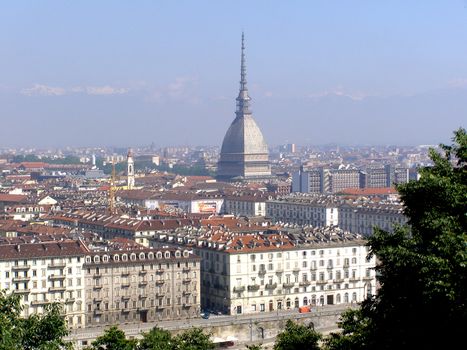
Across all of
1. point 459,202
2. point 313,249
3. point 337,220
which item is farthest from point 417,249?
point 337,220

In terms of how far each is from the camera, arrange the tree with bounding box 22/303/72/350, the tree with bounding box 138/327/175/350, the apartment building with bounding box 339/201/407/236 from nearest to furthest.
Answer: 1. the tree with bounding box 22/303/72/350
2. the tree with bounding box 138/327/175/350
3. the apartment building with bounding box 339/201/407/236

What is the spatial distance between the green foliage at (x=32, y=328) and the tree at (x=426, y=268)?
241 inches

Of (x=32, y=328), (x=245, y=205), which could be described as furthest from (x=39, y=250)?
(x=245, y=205)

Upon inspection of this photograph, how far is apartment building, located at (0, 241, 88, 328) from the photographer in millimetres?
49625

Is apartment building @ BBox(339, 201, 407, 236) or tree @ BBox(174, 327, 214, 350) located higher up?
apartment building @ BBox(339, 201, 407, 236)

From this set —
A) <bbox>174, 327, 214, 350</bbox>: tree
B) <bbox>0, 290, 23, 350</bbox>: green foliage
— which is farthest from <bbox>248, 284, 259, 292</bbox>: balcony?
<bbox>0, 290, 23, 350</bbox>: green foliage

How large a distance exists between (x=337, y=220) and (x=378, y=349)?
219ft

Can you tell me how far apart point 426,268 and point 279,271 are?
117 ft

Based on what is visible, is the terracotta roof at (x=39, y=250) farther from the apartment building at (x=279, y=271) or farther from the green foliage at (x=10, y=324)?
the green foliage at (x=10, y=324)

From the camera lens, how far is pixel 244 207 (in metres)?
104

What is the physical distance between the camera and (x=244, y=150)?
163 m

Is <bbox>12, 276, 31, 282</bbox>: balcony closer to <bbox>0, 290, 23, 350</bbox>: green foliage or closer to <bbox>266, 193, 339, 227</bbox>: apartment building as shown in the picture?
<bbox>0, 290, 23, 350</bbox>: green foliage

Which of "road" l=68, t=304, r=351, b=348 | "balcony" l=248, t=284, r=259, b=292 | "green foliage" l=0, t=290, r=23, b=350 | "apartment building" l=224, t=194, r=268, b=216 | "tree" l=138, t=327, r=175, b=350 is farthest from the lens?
"apartment building" l=224, t=194, r=268, b=216

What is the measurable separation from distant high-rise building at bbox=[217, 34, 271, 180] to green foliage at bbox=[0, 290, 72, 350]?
133 meters
